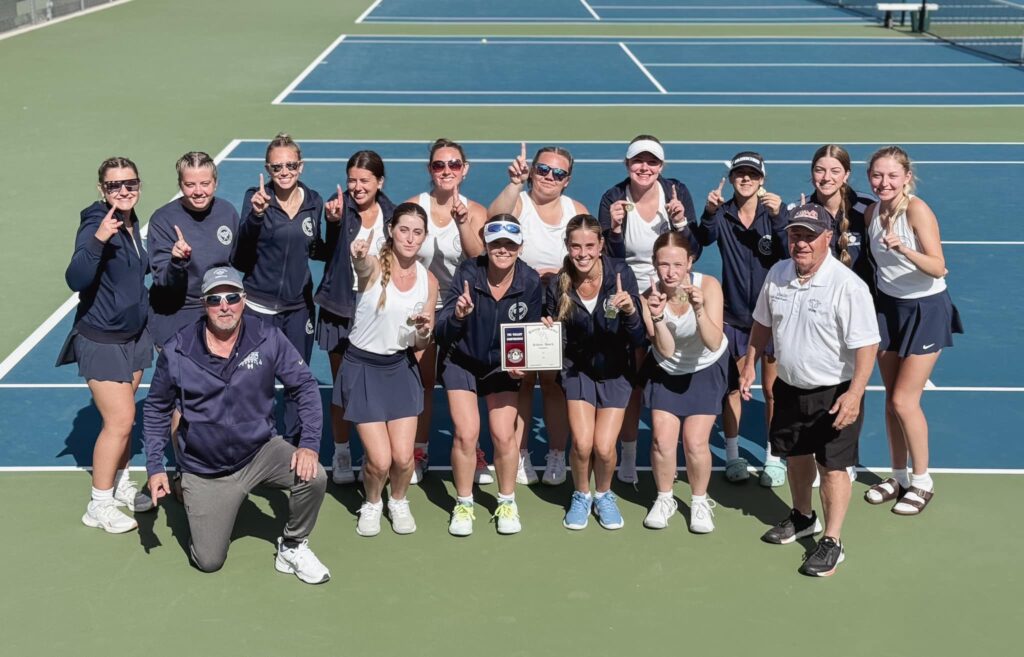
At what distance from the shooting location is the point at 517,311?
7145 millimetres

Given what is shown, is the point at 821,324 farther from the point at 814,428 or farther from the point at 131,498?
the point at 131,498

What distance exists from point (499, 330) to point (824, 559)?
2190 millimetres

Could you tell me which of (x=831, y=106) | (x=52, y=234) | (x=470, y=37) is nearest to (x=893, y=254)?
(x=52, y=234)

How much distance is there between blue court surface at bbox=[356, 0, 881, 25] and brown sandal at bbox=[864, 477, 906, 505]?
80.5 ft

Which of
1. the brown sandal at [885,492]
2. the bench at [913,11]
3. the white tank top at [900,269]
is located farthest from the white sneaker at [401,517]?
the bench at [913,11]

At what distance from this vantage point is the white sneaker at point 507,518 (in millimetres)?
7230

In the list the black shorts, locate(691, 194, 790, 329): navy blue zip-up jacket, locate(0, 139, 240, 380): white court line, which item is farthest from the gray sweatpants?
locate(0, 139, 240, 380): white court line

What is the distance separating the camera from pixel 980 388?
9.45 meters

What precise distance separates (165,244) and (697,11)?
28273mm

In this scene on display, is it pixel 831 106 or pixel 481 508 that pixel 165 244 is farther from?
pixel 831 106

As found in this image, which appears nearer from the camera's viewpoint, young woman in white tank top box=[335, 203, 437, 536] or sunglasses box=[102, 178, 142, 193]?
sunglasses box=[102, 178, 142, 193]

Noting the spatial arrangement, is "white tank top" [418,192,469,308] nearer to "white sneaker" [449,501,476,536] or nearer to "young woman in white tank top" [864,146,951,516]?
"white sneaker" [449,501,476,536]

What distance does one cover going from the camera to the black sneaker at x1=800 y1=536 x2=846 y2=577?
21.9ft

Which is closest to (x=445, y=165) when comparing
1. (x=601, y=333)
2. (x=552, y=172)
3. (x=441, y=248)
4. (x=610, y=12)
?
(x=441, y=248)
